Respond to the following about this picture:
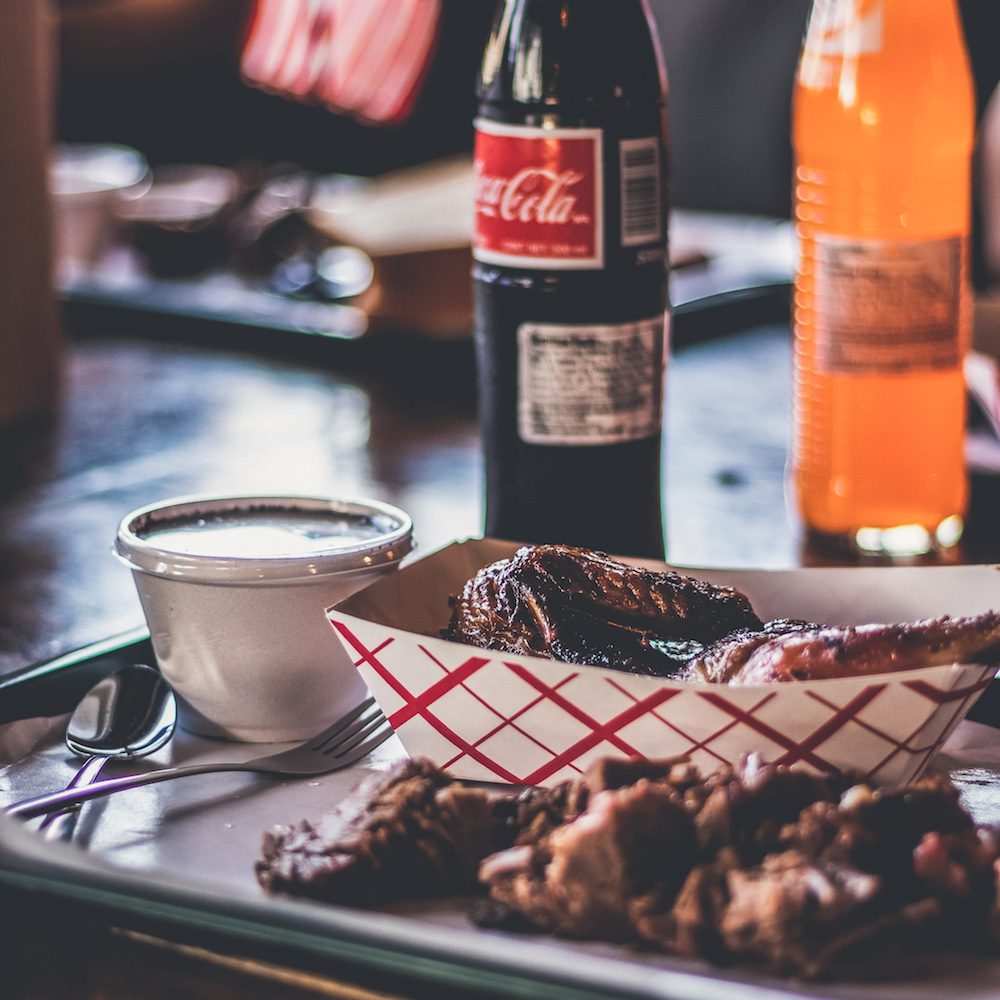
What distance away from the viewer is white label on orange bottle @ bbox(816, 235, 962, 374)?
2.43ft

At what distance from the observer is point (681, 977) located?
1.09 feet

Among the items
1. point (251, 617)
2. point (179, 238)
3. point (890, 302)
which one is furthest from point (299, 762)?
point (179, 238)

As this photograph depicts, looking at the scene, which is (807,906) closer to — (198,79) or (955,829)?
(955,829)

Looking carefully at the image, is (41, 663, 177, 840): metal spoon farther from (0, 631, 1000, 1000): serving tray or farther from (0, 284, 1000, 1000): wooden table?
(0, 284, 1000, 1000): wooden table

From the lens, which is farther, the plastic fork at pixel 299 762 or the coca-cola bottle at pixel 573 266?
the coca-cola bottle at pixel 573 266

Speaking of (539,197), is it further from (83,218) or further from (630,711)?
(83,218)

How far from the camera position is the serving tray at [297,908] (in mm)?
331

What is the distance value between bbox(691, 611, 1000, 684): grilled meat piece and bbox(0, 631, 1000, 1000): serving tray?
0.08 metres

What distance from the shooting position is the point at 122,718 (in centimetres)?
55

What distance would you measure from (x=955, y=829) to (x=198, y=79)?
4714 millimetres

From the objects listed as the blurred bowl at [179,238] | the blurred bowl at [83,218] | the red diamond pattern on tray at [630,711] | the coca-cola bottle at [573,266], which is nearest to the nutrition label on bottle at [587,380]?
the coca-cola bottle at [573,266]

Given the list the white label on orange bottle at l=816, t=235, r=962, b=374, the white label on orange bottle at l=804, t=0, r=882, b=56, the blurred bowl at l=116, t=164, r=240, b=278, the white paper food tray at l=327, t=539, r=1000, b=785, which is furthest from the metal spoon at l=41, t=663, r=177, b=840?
the blurred bowl at l=116, t=164, r=240, b=278

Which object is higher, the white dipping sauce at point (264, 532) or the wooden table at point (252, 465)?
the white dipping sauce at point (264, 532)

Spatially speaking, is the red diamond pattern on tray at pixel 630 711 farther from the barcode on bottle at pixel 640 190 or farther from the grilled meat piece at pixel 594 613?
the barcode on bottle at pixel 640 190
